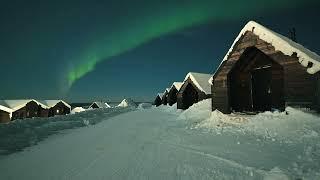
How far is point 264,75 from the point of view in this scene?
639 inches

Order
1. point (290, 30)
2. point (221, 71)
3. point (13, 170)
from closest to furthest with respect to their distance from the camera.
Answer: point (13, 170) → point (221, 71) → point (290, 30)

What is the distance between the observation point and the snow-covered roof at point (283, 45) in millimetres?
9844

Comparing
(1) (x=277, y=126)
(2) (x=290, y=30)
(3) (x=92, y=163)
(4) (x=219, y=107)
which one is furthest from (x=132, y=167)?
(2) (x=290, y=30)

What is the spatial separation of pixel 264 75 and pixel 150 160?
1311 centimetres

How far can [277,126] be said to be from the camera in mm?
9547

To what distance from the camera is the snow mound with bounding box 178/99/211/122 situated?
17.2 m

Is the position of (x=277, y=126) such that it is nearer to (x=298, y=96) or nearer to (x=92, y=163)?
(x=298, y=96)

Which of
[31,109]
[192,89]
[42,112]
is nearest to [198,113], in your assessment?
[192,89]

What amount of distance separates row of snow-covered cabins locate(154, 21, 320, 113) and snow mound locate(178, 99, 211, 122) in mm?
1807

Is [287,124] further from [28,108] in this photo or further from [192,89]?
[28,108]

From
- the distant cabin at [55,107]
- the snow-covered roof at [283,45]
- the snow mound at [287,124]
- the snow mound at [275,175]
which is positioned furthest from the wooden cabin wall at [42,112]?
the snow mound at [275,175]

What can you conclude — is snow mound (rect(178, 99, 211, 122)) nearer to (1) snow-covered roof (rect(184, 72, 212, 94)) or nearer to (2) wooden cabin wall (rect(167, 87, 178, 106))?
(1) snow-covered roof (rect(184, 72, 212, 94))

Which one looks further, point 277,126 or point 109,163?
point 277,126

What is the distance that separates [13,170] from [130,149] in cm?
301
